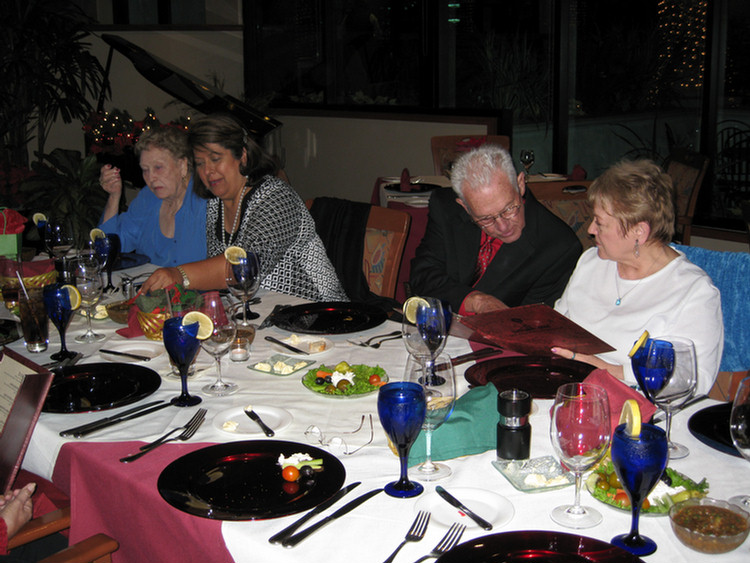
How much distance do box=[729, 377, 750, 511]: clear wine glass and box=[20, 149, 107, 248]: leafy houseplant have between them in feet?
12.7

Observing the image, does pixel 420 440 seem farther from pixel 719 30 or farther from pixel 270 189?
pixel 719 30

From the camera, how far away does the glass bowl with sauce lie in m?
1.04

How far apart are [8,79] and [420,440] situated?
5.62 m

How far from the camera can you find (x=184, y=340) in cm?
162

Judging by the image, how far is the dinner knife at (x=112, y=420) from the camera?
1505 mm

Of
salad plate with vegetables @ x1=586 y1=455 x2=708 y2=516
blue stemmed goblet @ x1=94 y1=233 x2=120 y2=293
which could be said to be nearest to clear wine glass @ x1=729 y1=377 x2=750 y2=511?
salad plate with vegetables @ x1=586 y1=455 x2=708 y2=516

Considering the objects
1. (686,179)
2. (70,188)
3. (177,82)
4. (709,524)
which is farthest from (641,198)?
(177,82)

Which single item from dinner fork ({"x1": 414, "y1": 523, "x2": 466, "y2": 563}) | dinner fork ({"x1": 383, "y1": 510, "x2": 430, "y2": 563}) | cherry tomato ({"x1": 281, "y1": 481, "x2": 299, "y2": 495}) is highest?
cherry tomato ({"x1": 281, "y1": 481, "x2": 299, "y2": 495})

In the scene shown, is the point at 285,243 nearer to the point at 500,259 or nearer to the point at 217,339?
the point at 500,259

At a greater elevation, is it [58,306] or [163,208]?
[163,208]

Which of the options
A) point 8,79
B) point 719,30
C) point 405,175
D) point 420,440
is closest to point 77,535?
point 420,440

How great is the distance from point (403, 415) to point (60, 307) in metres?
1.16

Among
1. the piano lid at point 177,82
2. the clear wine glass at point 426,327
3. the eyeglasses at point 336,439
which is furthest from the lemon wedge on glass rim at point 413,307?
the piano lid at point 177,82

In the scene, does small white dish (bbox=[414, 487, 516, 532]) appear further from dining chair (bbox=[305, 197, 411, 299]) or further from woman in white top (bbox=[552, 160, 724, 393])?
dining chair (bbox=[305, 197, 411, 299])
